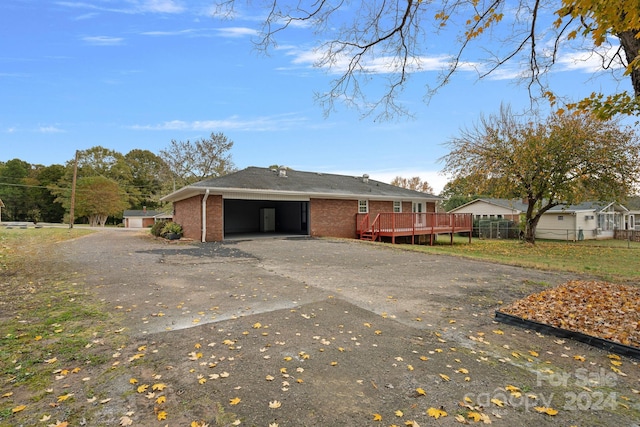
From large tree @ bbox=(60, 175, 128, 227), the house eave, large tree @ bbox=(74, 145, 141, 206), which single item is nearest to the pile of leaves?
the house eave

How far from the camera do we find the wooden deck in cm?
1762

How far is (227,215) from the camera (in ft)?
73.6

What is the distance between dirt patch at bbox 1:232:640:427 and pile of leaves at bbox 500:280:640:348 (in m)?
0.42

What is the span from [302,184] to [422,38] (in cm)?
1409

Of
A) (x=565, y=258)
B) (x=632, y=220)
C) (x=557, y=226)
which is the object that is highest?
(x=632, y=220)

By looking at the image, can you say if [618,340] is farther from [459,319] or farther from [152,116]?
[152,116]

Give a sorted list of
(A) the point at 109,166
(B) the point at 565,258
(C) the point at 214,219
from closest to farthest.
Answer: (B) the point at 565,258 < (C) the point at 214,219 < (A) the point at 109,166

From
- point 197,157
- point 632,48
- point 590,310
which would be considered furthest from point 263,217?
point 632,48

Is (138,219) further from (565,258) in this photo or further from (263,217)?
(565,258)

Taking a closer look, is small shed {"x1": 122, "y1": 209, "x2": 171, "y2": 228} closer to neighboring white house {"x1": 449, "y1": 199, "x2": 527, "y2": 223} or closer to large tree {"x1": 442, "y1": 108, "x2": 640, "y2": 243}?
neighboring white house {"x1": 449, "y1": 199, "x2": 527, "y2": 223}

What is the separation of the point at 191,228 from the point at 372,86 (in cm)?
1399

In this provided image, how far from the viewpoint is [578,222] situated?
89.2ft

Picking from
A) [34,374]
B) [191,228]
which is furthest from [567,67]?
[191,228]

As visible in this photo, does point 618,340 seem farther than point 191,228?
No
